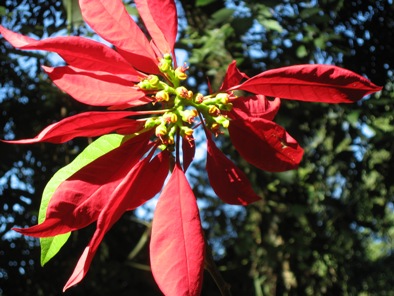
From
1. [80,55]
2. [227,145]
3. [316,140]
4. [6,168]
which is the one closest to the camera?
[80,55]

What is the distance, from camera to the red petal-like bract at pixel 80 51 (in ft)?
1.94

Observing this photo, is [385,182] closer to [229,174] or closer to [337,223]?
[337,223]

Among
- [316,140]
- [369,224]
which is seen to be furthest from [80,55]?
[316,140]

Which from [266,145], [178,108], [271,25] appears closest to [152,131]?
[178,108]

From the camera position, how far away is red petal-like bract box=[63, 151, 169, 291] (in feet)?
1.86

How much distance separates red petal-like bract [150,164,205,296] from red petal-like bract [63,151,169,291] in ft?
0.08

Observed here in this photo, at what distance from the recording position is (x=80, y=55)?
617 mm

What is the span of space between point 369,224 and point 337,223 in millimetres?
113

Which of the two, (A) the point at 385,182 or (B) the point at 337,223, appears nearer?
(A) the point at 385,182

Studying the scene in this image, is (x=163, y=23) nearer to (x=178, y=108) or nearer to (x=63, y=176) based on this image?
(x=178, y=108)

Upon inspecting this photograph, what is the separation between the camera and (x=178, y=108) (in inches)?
25.6

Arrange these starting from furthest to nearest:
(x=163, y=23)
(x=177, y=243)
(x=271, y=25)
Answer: (x=271, y=25), (x=163, y=23), (x=177, y=243)

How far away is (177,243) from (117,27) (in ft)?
0.87

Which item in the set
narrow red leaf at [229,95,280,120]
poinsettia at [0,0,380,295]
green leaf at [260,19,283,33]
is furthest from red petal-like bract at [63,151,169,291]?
green leaf at [260,19,283,33]
